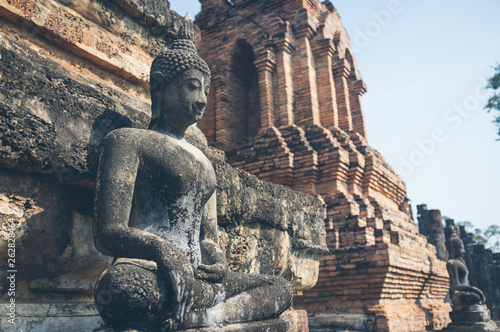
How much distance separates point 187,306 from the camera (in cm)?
199

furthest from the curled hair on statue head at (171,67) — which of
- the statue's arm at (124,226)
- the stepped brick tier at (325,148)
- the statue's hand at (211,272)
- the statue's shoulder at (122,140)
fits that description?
the stepped brick tier at (325,148)

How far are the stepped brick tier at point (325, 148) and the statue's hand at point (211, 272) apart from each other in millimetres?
4985

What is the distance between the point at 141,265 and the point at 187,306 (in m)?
0.30

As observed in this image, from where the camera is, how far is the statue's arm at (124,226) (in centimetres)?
197

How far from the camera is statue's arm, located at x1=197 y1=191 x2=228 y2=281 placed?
2227mm

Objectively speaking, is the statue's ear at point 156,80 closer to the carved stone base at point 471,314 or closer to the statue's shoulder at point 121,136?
the statue's shoulder at point 121,136

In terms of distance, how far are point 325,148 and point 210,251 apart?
243 inches

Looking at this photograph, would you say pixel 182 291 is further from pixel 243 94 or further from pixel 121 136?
pixel 243 94

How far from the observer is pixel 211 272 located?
88.0 inches

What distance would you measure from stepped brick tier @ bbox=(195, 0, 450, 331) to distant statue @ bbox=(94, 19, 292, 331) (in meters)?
4.85

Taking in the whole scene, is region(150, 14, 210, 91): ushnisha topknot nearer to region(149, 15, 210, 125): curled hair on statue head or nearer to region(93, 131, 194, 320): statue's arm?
region(149, 15, 210, 125): curled hair on statue head

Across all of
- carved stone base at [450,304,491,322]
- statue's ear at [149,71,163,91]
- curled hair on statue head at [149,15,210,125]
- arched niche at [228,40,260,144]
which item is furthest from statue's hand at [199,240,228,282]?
arched niche at [228,40,260,144]

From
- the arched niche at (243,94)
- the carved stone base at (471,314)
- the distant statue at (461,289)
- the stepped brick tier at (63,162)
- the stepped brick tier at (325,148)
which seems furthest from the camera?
the arched niche at (243,94)

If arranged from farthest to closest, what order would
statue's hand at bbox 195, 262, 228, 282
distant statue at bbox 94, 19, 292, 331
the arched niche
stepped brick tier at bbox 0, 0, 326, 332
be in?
the arched niche → statue's hand at bbox 195, 262, 228, 282 → stepped brick tier at bbox 0, 0, 326, 332 → distant statue at bbox 94, 19, 292, 331
